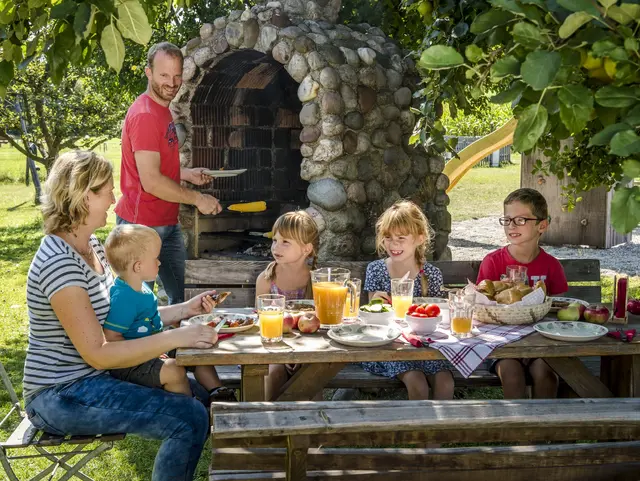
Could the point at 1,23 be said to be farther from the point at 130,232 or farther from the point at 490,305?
the point at 490,305

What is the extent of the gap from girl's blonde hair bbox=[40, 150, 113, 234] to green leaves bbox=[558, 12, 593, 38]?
200 centimetres

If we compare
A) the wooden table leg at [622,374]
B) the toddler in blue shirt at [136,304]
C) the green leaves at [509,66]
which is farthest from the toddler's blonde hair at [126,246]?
the wooden table leg at [622,374]

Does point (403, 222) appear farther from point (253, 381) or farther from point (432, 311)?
point (253, 381)

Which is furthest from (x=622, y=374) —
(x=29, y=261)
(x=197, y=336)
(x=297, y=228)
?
(x=29, y=261)

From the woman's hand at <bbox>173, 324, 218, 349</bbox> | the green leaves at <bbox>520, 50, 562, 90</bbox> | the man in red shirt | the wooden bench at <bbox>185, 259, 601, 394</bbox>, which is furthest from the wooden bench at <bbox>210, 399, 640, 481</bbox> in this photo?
the man in red shirt

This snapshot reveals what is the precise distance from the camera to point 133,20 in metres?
1.75

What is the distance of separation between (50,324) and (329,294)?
1078mm

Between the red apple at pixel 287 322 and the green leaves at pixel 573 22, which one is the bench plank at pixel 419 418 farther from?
the green leaves at pixel 573 22

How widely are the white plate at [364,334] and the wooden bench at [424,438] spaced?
338 millimetres

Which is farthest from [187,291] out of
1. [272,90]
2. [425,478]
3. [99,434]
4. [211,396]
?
[272,90]

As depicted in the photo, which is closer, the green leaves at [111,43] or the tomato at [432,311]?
the green leaves at [111,43]

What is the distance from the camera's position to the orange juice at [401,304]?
3.23m

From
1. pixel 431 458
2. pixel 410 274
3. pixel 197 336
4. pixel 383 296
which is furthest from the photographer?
pixel 410 274

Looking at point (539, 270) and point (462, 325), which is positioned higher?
point (539, 270)
